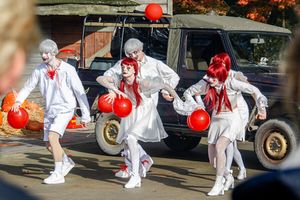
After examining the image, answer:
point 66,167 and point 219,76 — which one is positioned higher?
point 219,76

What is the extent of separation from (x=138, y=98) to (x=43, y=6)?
661cm

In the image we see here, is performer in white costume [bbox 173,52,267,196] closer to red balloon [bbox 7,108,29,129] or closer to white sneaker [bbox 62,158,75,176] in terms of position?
white sneaker [bbox 62,158,75,176]

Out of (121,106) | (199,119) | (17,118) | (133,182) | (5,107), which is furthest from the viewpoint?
(5,107)

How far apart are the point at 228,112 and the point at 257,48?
236cm

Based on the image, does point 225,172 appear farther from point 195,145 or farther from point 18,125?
point 195,145

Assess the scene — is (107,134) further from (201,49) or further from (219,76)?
(219,76)

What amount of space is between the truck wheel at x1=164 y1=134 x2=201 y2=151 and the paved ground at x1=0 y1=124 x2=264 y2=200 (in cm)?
12

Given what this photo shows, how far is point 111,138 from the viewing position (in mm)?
12547

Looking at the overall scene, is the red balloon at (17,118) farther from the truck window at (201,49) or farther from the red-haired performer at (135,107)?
the truck window at (201,49)

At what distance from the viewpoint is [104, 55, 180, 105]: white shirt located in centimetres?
1043

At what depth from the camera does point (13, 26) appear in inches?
46.6

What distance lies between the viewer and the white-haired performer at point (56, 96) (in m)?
10.1

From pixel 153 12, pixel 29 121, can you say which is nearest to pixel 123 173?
pixel 153 12

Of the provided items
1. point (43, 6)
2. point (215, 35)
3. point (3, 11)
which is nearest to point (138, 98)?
point (215, 35)
